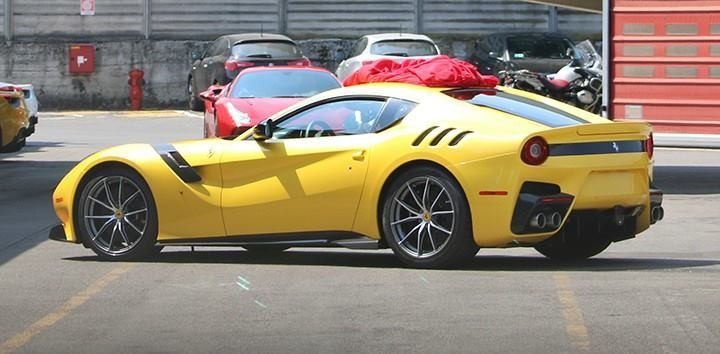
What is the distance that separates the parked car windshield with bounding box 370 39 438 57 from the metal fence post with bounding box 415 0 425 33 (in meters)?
4.44

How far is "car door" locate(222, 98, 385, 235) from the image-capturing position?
10305mm

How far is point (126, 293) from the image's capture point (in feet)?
30.7

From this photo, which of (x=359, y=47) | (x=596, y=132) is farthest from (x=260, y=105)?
(x=359, y=47)

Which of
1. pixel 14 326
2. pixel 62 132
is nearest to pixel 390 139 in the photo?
pixel 14 326

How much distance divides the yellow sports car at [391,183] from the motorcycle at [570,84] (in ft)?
46.4

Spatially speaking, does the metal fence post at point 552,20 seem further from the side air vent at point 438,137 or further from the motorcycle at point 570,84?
the side air vent at point 438,137

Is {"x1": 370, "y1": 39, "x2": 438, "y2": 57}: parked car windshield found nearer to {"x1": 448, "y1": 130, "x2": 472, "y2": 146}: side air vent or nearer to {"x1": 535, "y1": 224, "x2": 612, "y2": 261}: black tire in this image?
{"x1": 535, "y1": 224, "x2": 612, "y2": 261}: black tire

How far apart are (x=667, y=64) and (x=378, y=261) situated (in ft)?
26.0

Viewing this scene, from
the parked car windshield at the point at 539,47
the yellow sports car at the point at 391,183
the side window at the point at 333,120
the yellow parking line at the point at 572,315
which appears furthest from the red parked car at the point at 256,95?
the parked car windshield at the point at 539,47

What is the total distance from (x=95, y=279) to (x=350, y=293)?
181cm

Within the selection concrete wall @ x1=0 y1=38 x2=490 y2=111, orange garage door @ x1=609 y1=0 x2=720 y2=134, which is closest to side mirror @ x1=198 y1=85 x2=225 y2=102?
orange garage door @ x1=609 y1=0 x2=720 y2=134

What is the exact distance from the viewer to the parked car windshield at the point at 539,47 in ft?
101

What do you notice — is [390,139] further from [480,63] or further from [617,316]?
[480,63]

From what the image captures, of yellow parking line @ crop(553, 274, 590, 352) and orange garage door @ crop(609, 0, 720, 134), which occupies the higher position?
orange garage door @ crop(609, 0, 720, 134)
